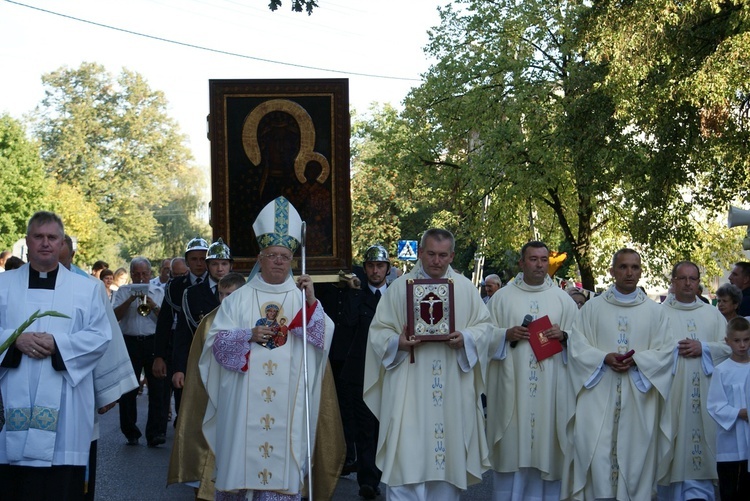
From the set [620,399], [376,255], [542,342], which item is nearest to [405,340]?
[542,342]

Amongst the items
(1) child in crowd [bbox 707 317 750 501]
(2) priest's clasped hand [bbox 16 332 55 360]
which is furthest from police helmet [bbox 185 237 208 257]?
(1) child in crowd [bbox 707 317 750 501]

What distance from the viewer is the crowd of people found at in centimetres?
751

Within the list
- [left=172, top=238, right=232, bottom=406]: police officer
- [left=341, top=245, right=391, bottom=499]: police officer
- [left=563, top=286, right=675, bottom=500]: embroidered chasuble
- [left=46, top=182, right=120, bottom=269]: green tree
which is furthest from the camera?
[left=46, top=182, right=120, bottom=269]: green tree

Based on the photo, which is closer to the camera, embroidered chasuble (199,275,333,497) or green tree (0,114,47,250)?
embroidered chasuble (199,275,333,497)

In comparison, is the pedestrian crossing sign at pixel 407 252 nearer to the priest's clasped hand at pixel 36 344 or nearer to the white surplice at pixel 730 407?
the white surplice at pixel 730 407

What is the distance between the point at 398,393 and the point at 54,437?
110 inches

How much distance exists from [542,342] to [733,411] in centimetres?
169

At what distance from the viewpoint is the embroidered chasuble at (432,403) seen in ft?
29.5

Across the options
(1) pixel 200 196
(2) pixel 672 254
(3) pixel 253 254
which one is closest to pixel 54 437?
(3) pixel 253 254

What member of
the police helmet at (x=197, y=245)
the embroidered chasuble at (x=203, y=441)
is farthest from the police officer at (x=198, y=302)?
the embroidered chasuble at (x=203, y=441)

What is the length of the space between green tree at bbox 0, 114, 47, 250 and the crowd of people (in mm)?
47080

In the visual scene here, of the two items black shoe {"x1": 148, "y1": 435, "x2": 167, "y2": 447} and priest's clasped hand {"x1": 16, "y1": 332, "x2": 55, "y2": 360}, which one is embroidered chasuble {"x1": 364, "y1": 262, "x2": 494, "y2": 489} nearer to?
priest's clasped hand {"x1": 16, "y1": 332, "x2": 55, "y2": 360}

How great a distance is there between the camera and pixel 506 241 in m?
36.7

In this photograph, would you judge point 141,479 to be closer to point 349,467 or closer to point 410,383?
point 349,467
